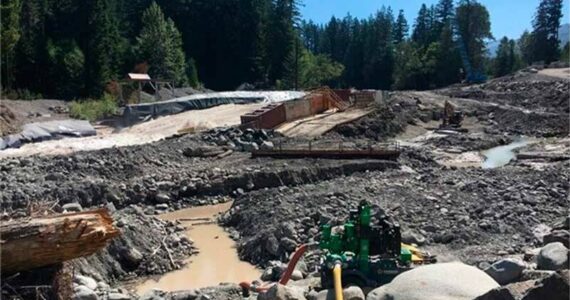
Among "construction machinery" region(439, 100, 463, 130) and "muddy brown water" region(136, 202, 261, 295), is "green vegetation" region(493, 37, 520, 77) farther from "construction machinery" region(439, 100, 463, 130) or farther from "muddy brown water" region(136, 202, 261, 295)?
"muddy brown water" region(136, 202, 261, 295)

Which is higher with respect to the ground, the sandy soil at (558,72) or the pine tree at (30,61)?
the pine tree at (30,61)

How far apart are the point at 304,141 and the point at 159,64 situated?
87.3 ft

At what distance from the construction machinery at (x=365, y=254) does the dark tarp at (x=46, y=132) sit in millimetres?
20035

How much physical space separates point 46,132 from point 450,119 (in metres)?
22.3

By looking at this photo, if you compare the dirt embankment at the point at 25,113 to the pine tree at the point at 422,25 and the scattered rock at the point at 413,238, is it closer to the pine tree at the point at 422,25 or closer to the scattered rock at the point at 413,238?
the scattered rock at the point at 413,238

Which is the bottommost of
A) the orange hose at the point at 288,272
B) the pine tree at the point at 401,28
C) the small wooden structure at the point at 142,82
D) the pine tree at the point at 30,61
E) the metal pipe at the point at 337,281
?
the orange hose at the point at 288,272

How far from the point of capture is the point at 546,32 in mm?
72938

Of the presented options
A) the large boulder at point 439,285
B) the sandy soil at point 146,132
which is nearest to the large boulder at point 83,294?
the large boulder at point 439,285

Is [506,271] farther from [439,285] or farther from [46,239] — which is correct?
[46,239]

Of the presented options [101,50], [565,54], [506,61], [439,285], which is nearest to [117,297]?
[439,285]

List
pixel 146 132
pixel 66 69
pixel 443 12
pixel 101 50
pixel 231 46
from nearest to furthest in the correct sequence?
pixel 146 132 < pixel 66 69 < pixel 101 50 < pixel 231 46 < pixel 443 12

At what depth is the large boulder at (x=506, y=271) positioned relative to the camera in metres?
8.35

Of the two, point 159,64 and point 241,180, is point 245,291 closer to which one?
point 241,180

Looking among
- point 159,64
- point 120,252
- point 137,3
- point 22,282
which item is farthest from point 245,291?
point 137,3
